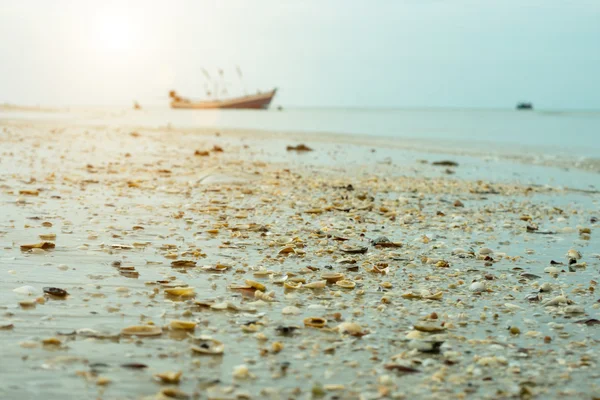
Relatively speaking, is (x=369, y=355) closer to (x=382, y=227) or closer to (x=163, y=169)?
(x=382, y=227)

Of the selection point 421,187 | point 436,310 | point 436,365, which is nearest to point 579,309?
point 436,310

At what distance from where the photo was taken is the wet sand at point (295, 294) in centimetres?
321

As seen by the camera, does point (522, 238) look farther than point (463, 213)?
No

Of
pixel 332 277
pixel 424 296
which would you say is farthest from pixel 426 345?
pixel 332 277

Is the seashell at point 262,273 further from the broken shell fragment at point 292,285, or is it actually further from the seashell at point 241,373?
the seashell at point 241,373

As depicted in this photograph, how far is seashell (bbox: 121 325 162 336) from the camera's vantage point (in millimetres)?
3727

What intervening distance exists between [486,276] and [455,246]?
142 cm

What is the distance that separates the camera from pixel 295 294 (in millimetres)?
4832

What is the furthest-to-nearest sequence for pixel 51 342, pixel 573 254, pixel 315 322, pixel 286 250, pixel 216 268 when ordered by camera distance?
pixel 573 254 → pixel 286 250 → pixel 216 268 → pixel 315 322 → pixel 51 342

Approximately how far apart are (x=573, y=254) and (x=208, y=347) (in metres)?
4.45

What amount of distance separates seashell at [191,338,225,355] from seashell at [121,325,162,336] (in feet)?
0.87

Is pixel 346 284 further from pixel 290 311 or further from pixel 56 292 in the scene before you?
pixel 56 292

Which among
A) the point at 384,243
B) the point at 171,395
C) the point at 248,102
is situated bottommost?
the point at 171,395

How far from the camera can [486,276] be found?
18.2 ft
